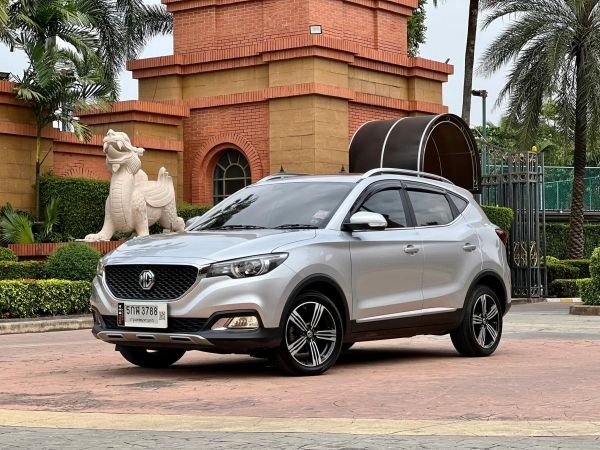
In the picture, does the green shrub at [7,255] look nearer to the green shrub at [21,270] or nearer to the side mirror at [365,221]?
the green shrub at [21,270]

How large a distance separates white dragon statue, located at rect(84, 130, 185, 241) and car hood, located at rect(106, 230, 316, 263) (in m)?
13.6

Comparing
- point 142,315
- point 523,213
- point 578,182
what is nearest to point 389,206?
point 142,315

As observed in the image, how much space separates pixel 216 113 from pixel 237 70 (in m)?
1.34

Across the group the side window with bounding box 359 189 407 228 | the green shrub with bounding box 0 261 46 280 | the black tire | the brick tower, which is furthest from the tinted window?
the brick tower

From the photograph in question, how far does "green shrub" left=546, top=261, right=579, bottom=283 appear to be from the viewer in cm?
3559

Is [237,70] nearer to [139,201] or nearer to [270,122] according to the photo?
[270,122]

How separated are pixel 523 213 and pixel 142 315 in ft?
73.0

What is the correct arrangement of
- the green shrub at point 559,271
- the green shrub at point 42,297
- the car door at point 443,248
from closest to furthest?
the car door at point 443,248 < the green shrub at point 42,297 < the green shrub at point 559,271

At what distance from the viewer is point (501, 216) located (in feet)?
97.9

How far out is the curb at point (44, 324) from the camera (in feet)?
60.1

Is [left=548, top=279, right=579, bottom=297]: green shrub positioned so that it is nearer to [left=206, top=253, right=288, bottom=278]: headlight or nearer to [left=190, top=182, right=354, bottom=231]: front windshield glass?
[left=190, top=182, right=354, bottom=231]: front windshield glass

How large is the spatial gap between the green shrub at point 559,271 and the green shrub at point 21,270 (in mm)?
17723

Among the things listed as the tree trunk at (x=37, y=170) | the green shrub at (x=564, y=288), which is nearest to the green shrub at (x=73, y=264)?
the tree trunk at (x=37, y=170)

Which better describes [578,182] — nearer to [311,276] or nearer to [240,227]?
[240,227]
